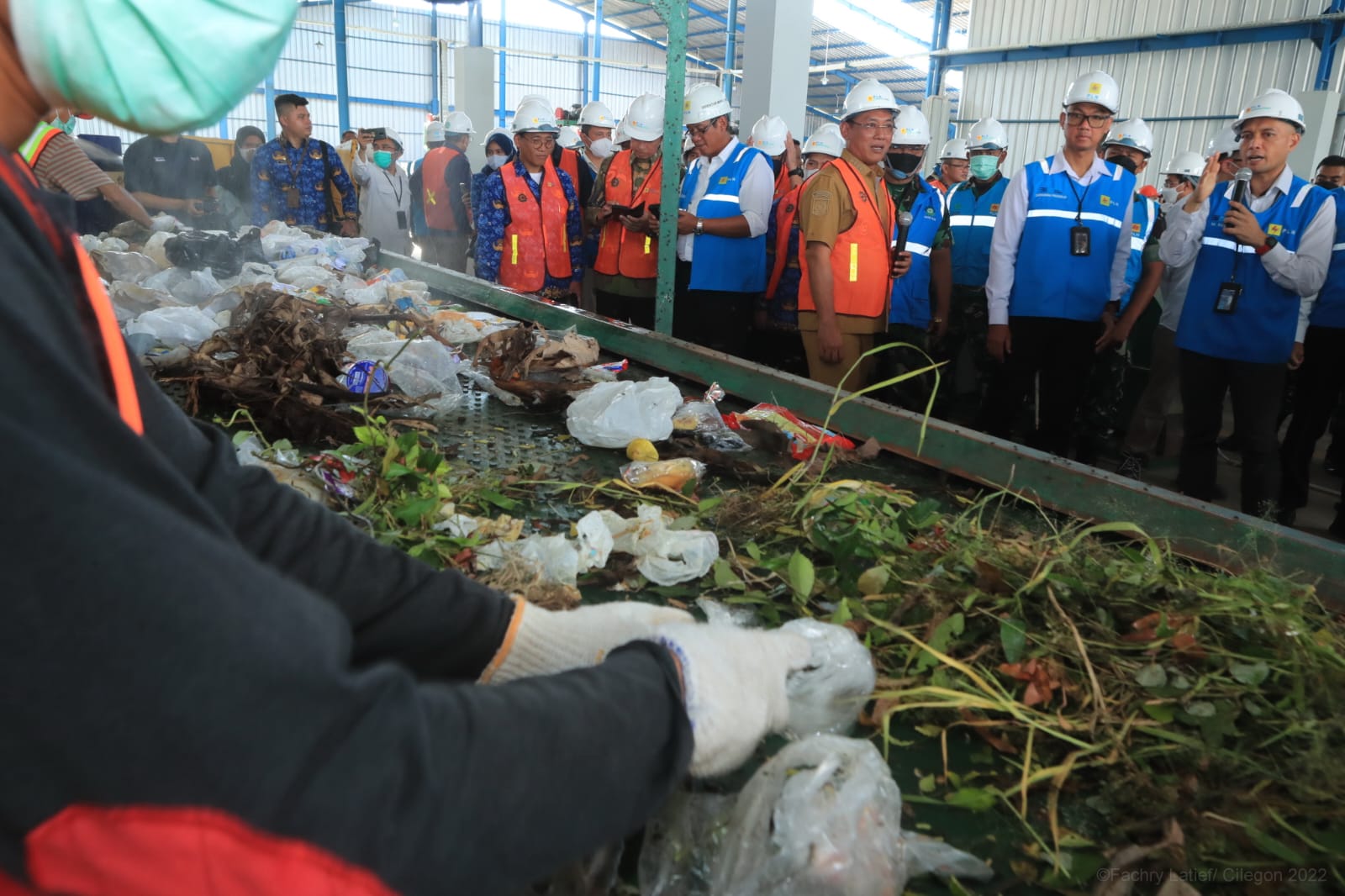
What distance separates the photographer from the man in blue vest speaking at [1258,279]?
383cm

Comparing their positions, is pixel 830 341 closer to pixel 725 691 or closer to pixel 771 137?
pixel 725 691

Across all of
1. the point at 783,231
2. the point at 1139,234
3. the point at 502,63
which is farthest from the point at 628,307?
the point at 502,63

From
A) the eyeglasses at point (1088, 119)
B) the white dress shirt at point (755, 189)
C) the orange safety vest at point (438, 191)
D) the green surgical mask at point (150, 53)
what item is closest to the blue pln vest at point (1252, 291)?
the eyeglasses at point (1088, 119)

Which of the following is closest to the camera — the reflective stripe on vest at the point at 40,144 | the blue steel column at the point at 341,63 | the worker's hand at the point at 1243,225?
the worker's hand at the point at 1243,225

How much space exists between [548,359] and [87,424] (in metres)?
2.25

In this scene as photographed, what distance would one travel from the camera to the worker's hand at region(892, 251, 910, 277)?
186 inches

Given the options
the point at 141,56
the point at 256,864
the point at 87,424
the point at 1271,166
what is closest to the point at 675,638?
the point at 256,864

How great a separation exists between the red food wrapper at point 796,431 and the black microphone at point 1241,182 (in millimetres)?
2713

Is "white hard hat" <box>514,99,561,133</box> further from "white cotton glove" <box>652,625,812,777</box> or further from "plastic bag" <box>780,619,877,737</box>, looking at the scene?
"white cotton glove" <box>652,625,812,777</box>

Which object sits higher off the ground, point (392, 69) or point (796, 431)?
point (392, 69)

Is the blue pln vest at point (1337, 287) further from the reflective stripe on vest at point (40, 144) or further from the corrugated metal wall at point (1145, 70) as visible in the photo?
the corrugated metal wall at point (1145, 70)

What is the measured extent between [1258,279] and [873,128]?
6.25 feet

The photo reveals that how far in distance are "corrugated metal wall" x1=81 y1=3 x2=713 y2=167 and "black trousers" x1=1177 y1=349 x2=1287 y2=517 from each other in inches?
888

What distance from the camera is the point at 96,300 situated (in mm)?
666
